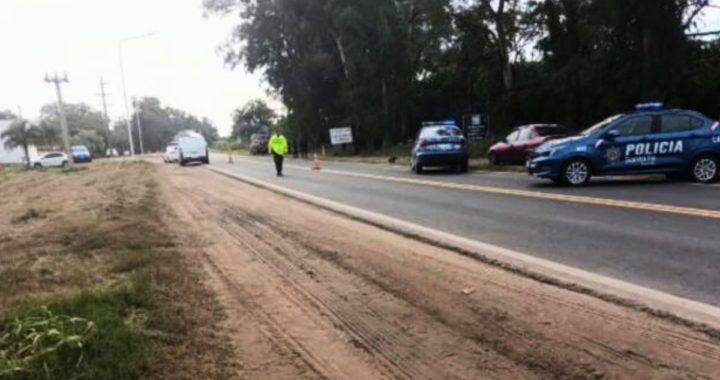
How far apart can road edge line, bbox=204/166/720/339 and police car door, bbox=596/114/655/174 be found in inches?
283

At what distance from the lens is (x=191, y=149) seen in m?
44.5

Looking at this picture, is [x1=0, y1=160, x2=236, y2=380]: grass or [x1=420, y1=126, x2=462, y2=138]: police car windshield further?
[x1=420, y1=126, x2=462, y2=138]: police car windshield

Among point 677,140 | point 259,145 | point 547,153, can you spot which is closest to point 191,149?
point 259,145

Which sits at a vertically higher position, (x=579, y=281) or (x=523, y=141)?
(x=523, y=141)

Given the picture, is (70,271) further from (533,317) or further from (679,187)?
(679,187)

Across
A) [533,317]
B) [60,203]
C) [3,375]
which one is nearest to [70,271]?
[3,375]

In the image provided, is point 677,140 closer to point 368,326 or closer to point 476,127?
point 368,326

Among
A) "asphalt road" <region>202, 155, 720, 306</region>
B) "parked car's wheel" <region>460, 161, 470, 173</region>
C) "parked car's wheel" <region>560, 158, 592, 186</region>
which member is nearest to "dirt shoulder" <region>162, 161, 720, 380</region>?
"asphalt road" <region>202, 155, 720, 306</region>

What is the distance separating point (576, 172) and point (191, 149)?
31.4m

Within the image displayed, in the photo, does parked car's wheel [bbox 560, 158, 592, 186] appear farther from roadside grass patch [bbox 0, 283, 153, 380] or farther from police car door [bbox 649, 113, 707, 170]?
roadside grass patch [bbox 0, 283, 153, 380]

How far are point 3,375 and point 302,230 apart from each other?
6.73 meters

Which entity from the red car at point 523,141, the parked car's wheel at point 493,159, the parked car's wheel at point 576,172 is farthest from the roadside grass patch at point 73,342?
the parked car's wheel at point 493,159

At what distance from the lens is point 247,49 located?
54250mm

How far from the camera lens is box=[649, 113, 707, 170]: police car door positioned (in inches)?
652
